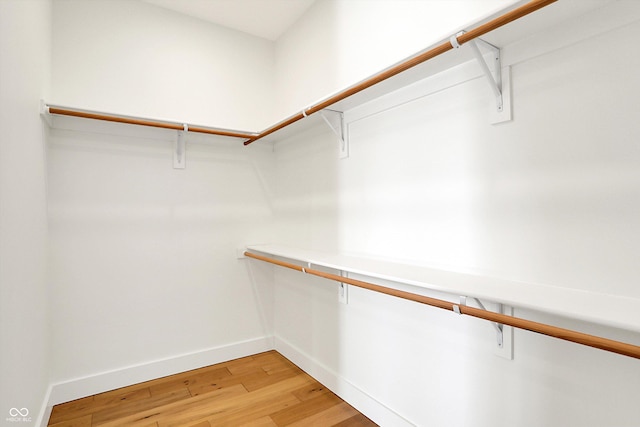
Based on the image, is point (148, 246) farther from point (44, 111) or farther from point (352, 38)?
point (352, 38)

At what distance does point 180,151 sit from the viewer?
221 centimetres

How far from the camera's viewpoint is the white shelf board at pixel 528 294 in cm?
74

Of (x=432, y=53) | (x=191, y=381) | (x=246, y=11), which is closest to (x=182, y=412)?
(x=191, y=381)

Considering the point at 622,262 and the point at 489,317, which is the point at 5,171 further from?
the point at 622,262

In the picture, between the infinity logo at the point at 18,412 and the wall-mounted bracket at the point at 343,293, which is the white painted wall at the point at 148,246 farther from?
the wall-mounted bracket at the point at 343,293

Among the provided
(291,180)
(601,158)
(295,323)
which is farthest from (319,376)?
(601,158)

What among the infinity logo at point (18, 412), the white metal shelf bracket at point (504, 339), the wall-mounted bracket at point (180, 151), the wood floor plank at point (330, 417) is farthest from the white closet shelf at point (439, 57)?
the wood floor plank at point (330, 417)

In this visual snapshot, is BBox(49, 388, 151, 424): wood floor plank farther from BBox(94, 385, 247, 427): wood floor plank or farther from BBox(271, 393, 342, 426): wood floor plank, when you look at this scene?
BBox(271, 393, 342, 426): wood floor plank

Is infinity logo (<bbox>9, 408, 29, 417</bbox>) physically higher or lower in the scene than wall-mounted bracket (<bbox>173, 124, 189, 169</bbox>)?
lower

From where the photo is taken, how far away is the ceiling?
2156 mm

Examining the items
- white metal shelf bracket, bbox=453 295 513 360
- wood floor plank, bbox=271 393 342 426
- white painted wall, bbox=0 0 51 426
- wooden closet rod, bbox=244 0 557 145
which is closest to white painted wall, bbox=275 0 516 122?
wooden closet rod, bbox=244 0 557 145

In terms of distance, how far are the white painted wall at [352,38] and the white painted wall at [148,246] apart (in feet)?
2.12

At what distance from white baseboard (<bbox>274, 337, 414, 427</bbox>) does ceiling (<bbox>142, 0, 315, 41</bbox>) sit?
234 centimetres

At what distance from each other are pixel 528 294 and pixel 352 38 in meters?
1.56
